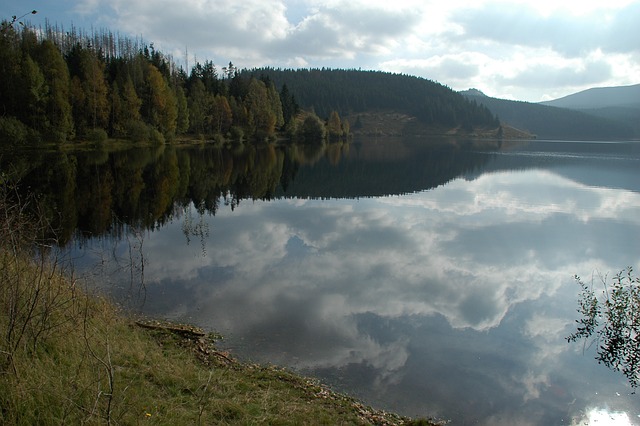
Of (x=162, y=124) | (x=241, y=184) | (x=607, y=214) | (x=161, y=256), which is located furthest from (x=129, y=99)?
(x=607, y=214)

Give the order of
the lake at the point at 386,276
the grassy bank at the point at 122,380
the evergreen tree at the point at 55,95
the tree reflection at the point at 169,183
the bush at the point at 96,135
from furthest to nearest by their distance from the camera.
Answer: the bush at the point at 96,135
the evergreen tree at the point at 55,95
the tree reflection at the point at 169,183
the lake at the point at 386,276
the grassy bank at the point at 122,380

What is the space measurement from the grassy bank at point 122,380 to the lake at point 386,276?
1249mm

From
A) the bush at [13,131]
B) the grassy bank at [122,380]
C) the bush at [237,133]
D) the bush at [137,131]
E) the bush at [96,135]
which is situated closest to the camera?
the grassy bank at [122,380]

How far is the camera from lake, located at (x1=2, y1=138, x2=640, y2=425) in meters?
10.1

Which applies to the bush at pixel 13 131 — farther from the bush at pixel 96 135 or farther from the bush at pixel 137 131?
the bush at pixel 137 131

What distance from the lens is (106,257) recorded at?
1744 centimetres

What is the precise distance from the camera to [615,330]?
12789 millimetres

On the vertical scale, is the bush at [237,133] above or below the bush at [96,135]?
above

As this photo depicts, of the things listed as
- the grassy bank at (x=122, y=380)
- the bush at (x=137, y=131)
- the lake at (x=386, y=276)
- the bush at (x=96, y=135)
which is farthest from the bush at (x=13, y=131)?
the grassy bank at (x=122, y=380)

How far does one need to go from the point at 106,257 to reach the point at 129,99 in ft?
209

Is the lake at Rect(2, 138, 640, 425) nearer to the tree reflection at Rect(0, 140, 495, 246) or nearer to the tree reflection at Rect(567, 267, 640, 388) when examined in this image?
the tree reflection at Rect(0, 140, 495, 246)

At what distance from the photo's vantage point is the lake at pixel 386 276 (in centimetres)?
1009

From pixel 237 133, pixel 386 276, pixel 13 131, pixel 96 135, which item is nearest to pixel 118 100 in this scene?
pixel 96 135

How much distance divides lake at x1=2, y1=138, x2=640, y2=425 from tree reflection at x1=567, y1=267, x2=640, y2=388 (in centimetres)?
37
